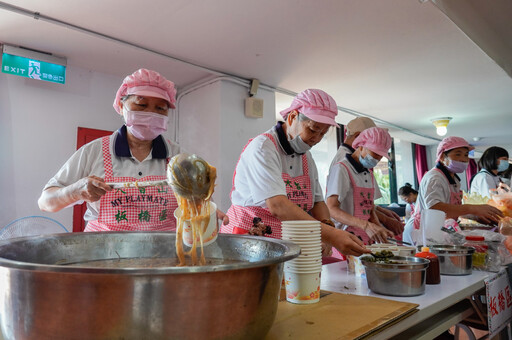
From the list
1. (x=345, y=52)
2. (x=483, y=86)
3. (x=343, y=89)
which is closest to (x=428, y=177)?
(x=345, y=52)

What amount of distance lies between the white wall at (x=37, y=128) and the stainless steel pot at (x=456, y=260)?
379 cm

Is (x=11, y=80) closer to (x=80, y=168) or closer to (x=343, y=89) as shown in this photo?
(x=80, y=168)

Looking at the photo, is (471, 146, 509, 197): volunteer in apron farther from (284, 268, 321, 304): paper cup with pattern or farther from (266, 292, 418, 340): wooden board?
(284, 268, 321, 304): paper cup with pattern

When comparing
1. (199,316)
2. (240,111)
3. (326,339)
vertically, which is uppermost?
(240,111)

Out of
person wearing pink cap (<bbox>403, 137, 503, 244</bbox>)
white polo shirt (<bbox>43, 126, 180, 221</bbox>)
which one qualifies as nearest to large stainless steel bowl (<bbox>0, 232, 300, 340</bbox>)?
white polo shirt (<bbox>43, 126, 180, 221</bbox>)

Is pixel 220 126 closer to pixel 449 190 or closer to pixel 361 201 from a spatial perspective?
pixel 361 201

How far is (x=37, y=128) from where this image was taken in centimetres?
391

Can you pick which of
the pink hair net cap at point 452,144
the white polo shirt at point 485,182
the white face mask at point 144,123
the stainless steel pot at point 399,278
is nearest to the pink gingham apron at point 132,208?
the white face mask at point 144,123

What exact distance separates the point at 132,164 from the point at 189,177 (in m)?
0.93

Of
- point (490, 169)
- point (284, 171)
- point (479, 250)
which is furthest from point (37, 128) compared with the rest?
point (490, 169)

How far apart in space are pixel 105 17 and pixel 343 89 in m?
3.37

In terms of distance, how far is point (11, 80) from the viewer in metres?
3.76

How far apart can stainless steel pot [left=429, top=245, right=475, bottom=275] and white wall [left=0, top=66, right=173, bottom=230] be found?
379 cm

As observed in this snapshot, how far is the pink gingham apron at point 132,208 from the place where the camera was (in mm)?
1741
